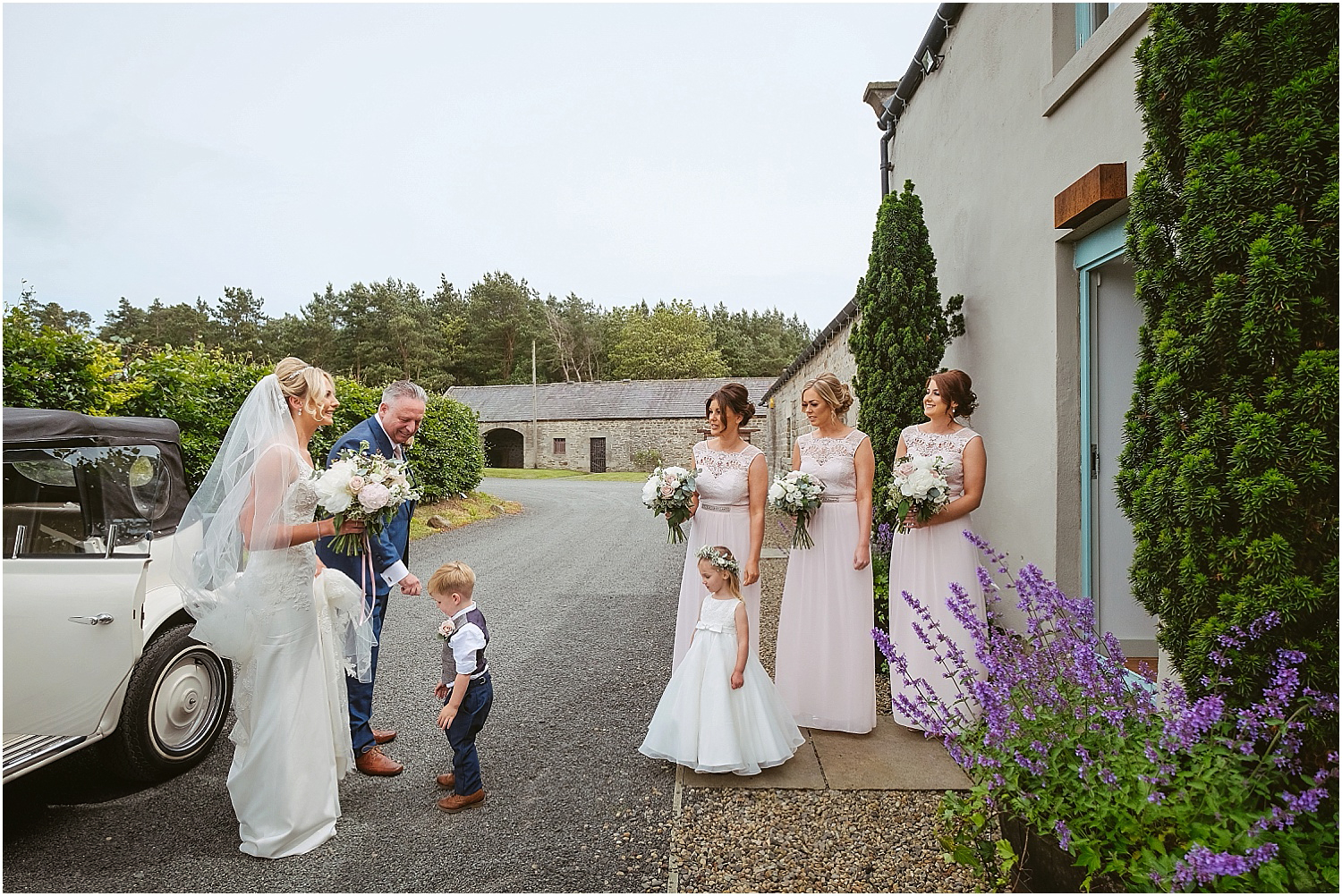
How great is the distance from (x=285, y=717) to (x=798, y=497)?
274 cm

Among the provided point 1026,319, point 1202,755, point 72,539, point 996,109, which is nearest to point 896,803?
point 1202,755

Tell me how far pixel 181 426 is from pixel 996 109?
901 centimetres

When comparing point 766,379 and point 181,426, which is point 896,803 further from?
point 766,379

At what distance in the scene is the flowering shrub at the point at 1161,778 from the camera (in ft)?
6.61

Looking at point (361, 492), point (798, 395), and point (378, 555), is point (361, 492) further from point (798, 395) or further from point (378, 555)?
point (798, 395)

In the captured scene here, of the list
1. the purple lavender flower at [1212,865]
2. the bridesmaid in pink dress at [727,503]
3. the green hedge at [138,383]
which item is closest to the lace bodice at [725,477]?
the bridesmaid in pink dress at [727,503]

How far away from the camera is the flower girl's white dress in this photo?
3.61 metres

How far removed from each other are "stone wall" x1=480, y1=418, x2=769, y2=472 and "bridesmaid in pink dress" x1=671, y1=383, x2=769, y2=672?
30.5m

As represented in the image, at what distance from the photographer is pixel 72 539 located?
3830mm

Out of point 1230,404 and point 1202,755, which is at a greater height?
point 1230,404

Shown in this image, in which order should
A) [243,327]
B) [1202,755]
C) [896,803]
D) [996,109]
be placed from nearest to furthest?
[1202,755]
[896,803]
[996,109]
[243,327]

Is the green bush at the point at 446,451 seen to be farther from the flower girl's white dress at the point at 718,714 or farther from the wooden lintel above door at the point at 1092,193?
the wooden lintel above door at the point at 1092,193

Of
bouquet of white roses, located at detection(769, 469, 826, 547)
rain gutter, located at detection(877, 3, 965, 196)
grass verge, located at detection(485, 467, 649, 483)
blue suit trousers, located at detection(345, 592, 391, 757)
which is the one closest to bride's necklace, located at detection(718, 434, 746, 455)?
bouquet of white roses, located at detection(769, 469, 826, 547)

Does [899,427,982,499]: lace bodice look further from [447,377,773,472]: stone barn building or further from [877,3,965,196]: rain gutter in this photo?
[447,377,773,472]: stone barn building
